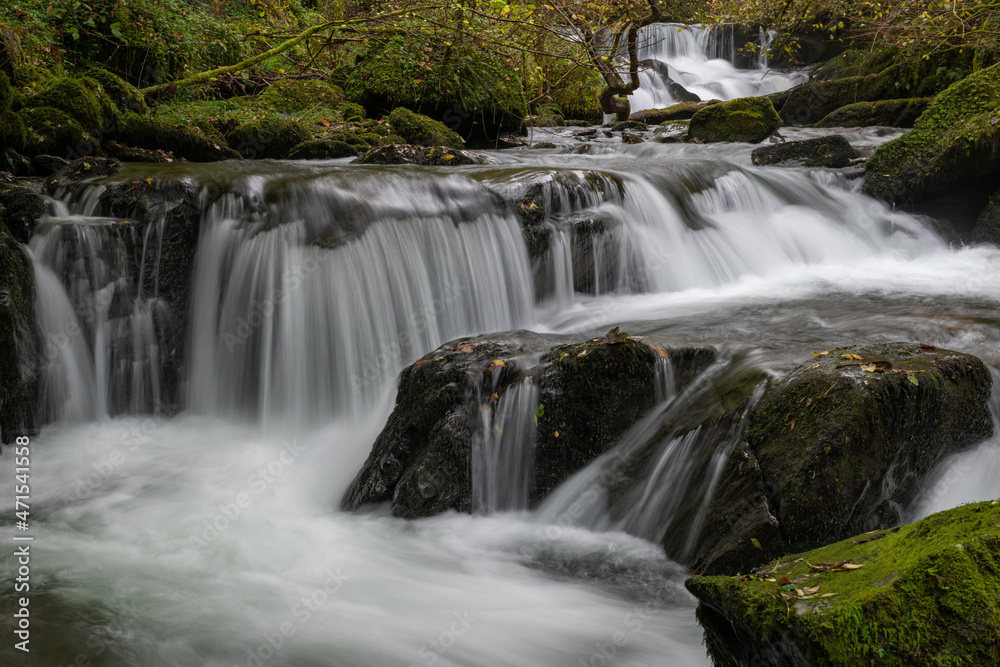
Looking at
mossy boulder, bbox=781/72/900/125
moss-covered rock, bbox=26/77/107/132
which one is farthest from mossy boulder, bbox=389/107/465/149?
mossy boulder, bbox=781/72/900/125

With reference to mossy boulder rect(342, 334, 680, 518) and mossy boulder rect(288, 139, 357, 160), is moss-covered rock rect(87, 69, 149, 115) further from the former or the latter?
mossy boulder rect(342, 334, 680, 518)

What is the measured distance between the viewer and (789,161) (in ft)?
32.7

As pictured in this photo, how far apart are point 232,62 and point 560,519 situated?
43.4 ft

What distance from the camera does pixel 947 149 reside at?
8141 mm

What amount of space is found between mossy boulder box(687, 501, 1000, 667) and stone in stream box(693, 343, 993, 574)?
76cm

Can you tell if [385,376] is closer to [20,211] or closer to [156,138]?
[20,211]

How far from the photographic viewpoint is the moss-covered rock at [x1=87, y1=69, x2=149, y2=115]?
366 inches

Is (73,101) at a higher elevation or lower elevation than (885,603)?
higher

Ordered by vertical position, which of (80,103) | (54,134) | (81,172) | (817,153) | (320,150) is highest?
(80,103)

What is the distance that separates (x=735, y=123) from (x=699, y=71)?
12.3 metres

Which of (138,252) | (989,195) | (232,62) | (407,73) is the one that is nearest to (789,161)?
(989,195)

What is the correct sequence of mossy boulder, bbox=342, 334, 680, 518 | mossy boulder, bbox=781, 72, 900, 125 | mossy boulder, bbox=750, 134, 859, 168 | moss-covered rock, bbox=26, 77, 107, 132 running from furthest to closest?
1. mossy boulder, bbox=781, 72, 900, 125
2. mossy boulder, bbox=750, 134, 859, 168
3. moss-covered rock, bbox=26, 77, 107, 132
4. mossy boulder, bbox=342, 334, 680, 518

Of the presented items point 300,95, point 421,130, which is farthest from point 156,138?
point 300,95

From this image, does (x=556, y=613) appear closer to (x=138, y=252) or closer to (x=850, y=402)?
(x=850, y=402)
